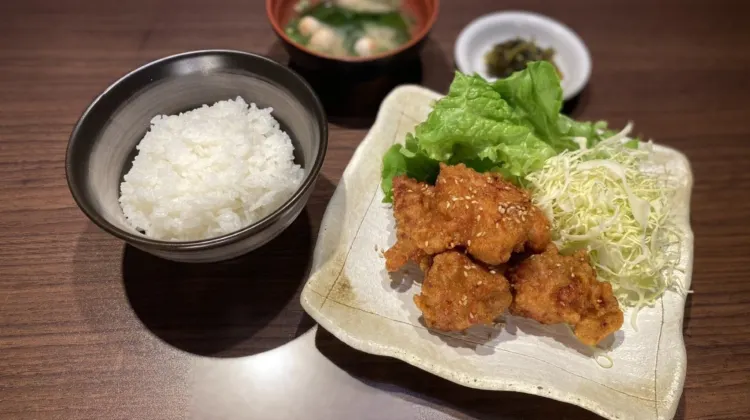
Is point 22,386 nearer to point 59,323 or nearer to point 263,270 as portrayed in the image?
point 59,323

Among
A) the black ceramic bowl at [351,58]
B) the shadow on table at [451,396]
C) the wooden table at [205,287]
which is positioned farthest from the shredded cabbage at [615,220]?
the black ceramic bowl at [351,58]

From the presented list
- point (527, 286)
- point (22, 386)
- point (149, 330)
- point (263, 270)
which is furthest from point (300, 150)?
point (22, 386)

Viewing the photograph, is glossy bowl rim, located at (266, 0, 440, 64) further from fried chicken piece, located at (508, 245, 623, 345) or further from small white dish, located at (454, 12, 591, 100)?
fried chicken piece, located at (508, 245, 623, 345)

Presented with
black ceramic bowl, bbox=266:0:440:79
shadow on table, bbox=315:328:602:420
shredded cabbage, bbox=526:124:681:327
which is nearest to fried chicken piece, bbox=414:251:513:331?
shadow on table, bbox=315:328:602:420

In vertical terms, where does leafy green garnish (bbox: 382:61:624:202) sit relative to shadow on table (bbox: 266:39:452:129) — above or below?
above

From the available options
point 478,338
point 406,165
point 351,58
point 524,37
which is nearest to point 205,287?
point 406,165

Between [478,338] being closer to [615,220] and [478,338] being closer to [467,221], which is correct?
[467,221]
